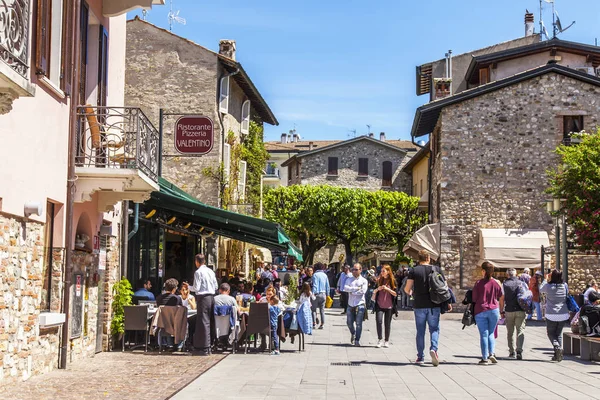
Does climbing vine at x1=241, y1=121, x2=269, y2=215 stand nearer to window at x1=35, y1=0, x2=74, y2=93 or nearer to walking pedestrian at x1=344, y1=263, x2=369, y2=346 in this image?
walking pedestrian at x1=344, y1=263, x2=369, y2=346

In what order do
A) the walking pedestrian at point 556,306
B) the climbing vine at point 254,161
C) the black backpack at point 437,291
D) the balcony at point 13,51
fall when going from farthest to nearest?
the climbing vine at point 254,161 < the walking pedestrian at point 556,306 < the black backpack at point 437,291 < the balcony at point 13,51

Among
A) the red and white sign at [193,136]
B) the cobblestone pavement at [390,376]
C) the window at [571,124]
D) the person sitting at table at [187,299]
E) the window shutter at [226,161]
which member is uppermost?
the window at [571,124]

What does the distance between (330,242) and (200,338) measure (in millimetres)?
41560

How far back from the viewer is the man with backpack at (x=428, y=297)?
46.4 feet

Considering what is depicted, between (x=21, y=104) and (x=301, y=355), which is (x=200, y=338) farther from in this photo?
(x=21, y=104)

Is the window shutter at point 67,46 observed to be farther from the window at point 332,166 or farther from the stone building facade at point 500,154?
the window at point 332,166

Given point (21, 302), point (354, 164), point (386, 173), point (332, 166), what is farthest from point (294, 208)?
point (21, 302)

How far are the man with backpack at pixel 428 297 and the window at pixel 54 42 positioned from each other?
629cm

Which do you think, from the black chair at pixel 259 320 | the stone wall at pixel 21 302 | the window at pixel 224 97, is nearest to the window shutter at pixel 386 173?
the window at pixel 224 97

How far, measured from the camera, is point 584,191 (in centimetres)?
2666

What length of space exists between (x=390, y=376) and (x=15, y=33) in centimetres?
737

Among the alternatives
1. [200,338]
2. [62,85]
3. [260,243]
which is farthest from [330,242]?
[62,85]

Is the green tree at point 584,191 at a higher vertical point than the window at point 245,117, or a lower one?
lower

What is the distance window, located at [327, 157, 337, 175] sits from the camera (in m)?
66.1
